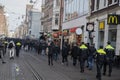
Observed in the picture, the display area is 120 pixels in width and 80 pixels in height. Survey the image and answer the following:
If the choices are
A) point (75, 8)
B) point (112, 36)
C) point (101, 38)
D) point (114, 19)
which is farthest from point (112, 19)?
point (75, 8)

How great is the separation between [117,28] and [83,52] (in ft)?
30.4

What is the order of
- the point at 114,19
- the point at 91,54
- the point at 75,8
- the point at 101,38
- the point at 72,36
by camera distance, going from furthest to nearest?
the point at 72,36
the point at 75,8
the point at 101,38
the point at 114,19
the point at 91,54

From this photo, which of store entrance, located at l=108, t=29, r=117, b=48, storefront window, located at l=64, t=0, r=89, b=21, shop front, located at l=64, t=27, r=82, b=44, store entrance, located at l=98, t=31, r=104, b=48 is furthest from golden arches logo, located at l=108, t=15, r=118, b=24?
shop front, located at l=64, t=27, r=82, b=44

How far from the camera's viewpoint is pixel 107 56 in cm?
2058

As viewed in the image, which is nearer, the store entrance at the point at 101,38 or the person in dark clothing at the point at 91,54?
the person in dark clothing at the point at 91,54

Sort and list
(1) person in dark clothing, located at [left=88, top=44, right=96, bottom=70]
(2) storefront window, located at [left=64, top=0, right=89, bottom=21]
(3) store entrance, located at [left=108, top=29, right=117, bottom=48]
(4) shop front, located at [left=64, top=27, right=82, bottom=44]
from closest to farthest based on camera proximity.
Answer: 1. (1) person in dark clothing, located at [left=88, top=44, right=96, bottom=70]
2. (3) store entrance, located at [left=108, top=29, right=117, bottom=48]
3. (2) storefront window, located at [left=64, top=0, right=89, bottom=21]
4. (4) shop front, located at [left=64, top=27, right=82, bottom=44]

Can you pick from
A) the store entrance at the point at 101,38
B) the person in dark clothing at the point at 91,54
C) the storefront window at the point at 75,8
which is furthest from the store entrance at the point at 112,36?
the storefront window at the point at 75,8

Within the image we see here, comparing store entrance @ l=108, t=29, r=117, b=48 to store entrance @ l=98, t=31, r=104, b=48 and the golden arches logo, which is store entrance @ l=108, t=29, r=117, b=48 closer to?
the golden arches logo

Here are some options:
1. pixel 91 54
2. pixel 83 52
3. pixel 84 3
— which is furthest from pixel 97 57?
pixel 84 3

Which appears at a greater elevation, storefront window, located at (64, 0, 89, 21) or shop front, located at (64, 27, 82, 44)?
storefront window, located at (64, 0, 89, 21)

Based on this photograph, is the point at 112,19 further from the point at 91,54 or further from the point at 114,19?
the point at 91,54

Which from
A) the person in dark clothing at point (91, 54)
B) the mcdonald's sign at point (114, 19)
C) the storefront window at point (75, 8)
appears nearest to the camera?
the person in dark clothing at point (91, 54)

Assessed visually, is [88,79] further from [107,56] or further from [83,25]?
[83,25]

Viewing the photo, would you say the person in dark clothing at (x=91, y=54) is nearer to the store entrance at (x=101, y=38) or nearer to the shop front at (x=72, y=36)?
the store entrance at (x=101, y=38)
